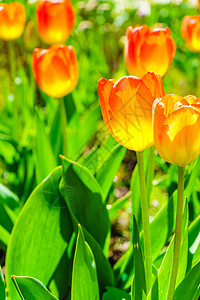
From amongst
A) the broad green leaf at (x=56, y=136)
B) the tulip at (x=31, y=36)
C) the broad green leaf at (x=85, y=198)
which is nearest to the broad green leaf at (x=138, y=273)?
the broad green leaf at (x=85, y=198)

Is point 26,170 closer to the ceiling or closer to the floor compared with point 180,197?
closer to the floor

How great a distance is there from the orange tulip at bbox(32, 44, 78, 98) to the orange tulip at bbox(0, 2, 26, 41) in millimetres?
566

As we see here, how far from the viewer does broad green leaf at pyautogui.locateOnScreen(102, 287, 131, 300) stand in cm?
114

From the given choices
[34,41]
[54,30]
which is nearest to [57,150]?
[54,30]

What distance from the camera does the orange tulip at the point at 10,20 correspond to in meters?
1.91

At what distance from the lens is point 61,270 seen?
4.06 ft

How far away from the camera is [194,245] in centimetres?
104

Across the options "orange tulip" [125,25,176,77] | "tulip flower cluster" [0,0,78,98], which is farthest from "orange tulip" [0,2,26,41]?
"orange tulip" [125,25,176,77]

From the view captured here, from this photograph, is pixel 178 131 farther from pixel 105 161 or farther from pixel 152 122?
pixel 105 161

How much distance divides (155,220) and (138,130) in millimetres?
493

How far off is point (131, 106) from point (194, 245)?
437mm

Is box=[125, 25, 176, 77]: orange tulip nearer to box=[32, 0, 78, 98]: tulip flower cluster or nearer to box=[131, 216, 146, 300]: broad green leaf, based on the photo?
box=[32, 0, 78, 98]: tulip flower cluster

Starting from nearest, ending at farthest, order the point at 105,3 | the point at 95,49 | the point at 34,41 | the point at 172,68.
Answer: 1. the point at 34,41
2. the point at 95,49
3. the point at 172,68
4. the point at 105,3

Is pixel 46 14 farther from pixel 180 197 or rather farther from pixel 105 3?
pixel 105 3
